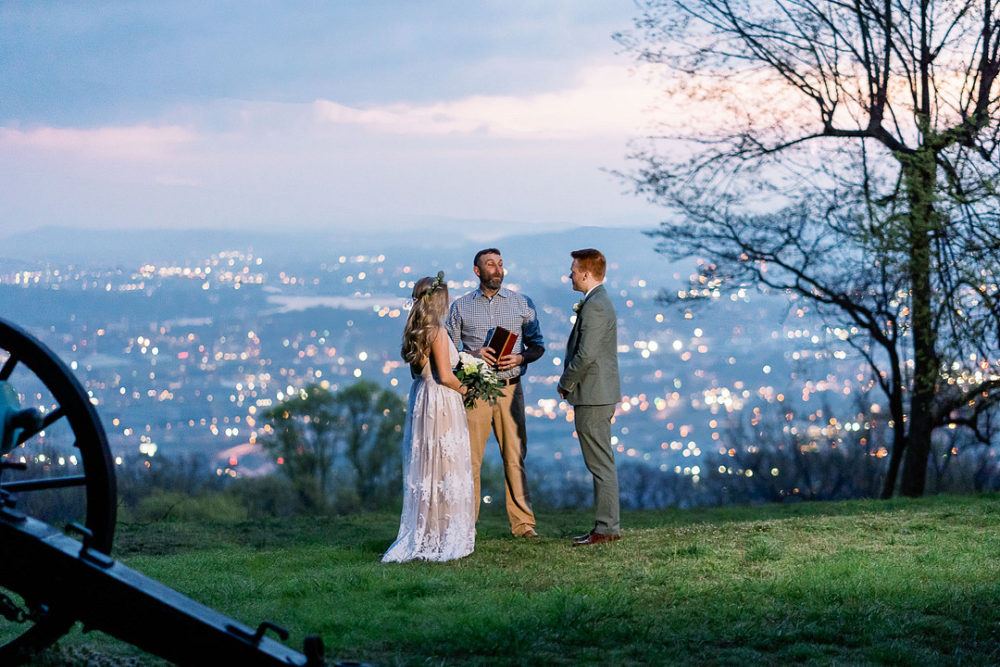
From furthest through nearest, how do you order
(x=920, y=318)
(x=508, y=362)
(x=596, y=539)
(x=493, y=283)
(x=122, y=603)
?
1. (x=920, y=318)
2. (x=493, y=283)
3. (x=508, y=362)
4. (x=596, y=539)
5. (x=122, y=603)

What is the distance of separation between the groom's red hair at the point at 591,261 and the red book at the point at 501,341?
0.83 metres

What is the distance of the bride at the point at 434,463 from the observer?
26.1ft

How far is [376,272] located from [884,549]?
2669cm

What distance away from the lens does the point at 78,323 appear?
109ft

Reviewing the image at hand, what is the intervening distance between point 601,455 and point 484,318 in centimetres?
159

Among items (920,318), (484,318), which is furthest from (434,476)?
(920,318)

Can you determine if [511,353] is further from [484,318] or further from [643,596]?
[643,596]

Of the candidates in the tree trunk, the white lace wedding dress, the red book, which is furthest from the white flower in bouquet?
the tree trunk

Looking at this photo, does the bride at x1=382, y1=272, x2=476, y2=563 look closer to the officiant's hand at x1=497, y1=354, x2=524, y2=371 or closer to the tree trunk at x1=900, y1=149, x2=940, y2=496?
the officiant's hand at x1=497, y1=354, x2=524, y2=371

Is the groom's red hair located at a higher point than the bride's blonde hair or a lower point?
higher

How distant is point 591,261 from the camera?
8391 millimetres

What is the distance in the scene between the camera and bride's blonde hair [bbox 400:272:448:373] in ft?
25.6

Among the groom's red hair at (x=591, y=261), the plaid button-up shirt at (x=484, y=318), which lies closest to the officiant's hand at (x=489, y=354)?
the plaid button-up shirt at (x=484, y=318)

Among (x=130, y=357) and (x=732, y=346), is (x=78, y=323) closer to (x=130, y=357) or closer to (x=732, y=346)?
(x=130, y=357)
